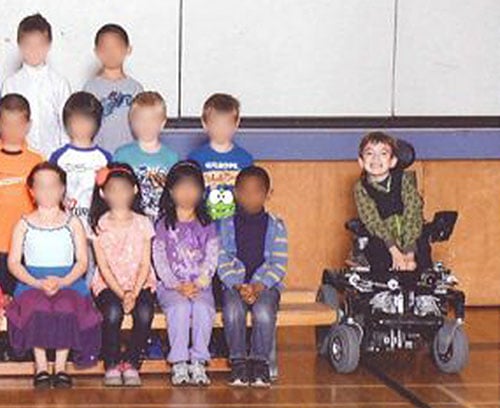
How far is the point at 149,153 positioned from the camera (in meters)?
7.49

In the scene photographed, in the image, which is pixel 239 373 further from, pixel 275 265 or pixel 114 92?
pixel 114 92

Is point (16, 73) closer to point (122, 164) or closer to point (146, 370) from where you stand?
point (122, 164)

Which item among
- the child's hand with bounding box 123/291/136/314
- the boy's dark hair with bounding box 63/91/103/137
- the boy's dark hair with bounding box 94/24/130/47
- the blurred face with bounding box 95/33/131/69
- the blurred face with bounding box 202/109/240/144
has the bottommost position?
the child's hand with bounding box 123/291/136/314

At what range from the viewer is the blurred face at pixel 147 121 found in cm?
738

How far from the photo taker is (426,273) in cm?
754

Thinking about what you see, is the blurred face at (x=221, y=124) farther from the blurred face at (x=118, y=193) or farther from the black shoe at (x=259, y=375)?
the black shoe at (x=259, y=375)

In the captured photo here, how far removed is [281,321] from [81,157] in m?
1.24

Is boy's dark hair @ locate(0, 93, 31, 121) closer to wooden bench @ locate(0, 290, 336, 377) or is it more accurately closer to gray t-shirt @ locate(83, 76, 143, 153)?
gray t-shirt @ locate(83, 76, 143, 153)

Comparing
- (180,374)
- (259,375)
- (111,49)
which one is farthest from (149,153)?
(259,375)

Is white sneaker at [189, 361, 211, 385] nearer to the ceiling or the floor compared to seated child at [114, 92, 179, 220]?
nearer to the floor

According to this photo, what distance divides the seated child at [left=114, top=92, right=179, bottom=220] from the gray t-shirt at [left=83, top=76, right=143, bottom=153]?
0.23 meters

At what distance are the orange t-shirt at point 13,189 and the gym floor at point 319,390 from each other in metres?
0.76

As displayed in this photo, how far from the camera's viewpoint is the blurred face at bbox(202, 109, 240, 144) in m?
7.48

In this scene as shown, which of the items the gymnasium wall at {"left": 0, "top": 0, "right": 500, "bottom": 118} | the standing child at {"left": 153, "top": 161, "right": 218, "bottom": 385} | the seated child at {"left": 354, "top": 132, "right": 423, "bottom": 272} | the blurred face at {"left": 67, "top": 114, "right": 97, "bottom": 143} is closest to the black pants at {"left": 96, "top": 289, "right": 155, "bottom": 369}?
the standing child at {"left": 153, "top": 161, "right": 218, "bottom": 385}
